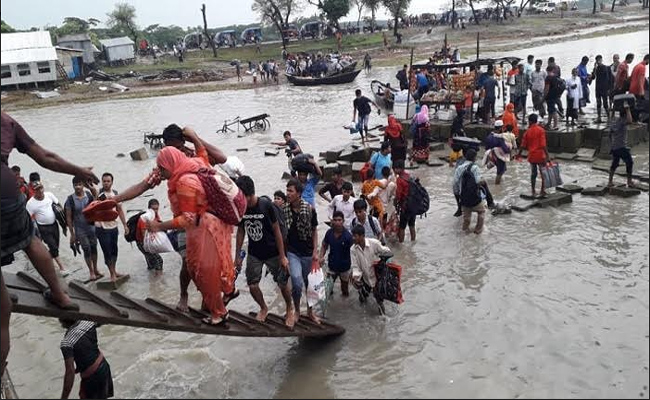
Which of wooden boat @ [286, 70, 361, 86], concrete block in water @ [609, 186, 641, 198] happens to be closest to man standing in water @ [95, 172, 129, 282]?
concrete block in water @ [609, 186, 641, 198]

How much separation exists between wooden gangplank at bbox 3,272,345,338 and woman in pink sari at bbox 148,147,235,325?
378mm

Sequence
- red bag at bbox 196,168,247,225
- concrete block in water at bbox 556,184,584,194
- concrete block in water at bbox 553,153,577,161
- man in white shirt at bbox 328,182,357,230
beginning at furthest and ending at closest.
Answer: concrete block in water at bbox 553,153,577,161
concrete block in water at bbox 556,184,584,194
man in white shirt at bbox 328,182,357,230
red bag at bbox 196,168,247,225

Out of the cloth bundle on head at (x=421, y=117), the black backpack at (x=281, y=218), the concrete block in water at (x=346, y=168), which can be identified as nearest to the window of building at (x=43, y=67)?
the concrete block in water at (x=346, y=168)

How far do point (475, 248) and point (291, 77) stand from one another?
99.0 feet

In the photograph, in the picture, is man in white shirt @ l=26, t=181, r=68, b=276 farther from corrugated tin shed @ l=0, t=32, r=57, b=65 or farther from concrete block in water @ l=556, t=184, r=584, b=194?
corrugated tin shed @ l=0, t=32, r=57, b=65

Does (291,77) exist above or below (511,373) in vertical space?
above

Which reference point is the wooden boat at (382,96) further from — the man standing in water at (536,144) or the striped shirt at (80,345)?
the striped shirt at (80,345)

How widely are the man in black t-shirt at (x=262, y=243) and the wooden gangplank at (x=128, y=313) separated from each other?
0.70ft

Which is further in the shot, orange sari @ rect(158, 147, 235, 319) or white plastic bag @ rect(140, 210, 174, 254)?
white plastic bag @ rect(140, 210, 174, 254)

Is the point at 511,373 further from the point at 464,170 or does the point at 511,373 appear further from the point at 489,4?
the point at 489,4

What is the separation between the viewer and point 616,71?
15.0 meters

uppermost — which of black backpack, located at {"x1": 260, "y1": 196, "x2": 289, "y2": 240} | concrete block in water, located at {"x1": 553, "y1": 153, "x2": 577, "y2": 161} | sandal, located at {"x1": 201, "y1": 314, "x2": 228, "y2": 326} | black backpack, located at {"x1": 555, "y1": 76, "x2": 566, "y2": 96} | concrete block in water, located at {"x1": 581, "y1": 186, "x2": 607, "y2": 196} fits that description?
black backpack, located at {"x1": 555, "y1": 76, "x2": 566, "y2": 96}

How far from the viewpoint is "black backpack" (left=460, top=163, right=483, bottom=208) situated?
8820 mm

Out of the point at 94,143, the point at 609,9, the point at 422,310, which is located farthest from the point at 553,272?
the point at 609,9
